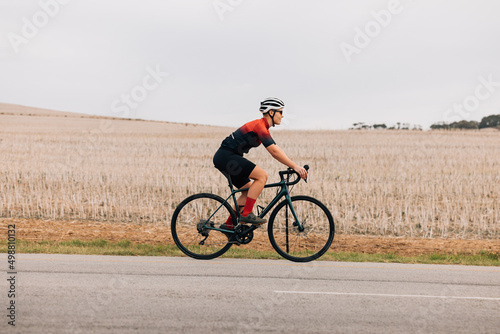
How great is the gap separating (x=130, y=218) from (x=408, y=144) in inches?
1293

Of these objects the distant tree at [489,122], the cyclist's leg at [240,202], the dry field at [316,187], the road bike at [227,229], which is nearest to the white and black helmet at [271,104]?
the road bike at [227,229]

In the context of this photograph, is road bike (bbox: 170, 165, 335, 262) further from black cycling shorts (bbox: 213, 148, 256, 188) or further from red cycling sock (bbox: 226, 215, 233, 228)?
black cycling shorts (bbox: 213, 148, 256, 188)

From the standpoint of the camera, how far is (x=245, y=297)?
6145 mm

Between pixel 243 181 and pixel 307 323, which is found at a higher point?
pixel 243 181

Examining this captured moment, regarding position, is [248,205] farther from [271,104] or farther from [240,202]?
[271,104]

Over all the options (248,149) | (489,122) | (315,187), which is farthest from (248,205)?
(489,122)

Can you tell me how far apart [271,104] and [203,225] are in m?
2.14

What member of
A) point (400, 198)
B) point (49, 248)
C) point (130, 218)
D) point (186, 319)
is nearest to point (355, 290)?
point (186, 319)

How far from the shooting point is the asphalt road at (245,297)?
5195mm

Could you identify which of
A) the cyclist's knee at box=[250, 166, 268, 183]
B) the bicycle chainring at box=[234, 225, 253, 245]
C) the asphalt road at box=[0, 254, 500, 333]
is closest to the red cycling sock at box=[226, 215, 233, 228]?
the bicycle chainring at box=[234, 225, 253, 245]

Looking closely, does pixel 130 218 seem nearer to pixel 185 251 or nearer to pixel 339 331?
pixel 185 251

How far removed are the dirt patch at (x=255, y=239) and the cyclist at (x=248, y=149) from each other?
9.35 feet

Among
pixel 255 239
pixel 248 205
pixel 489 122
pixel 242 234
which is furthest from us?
pixel 489 122

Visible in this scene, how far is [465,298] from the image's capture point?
635 centimetres
